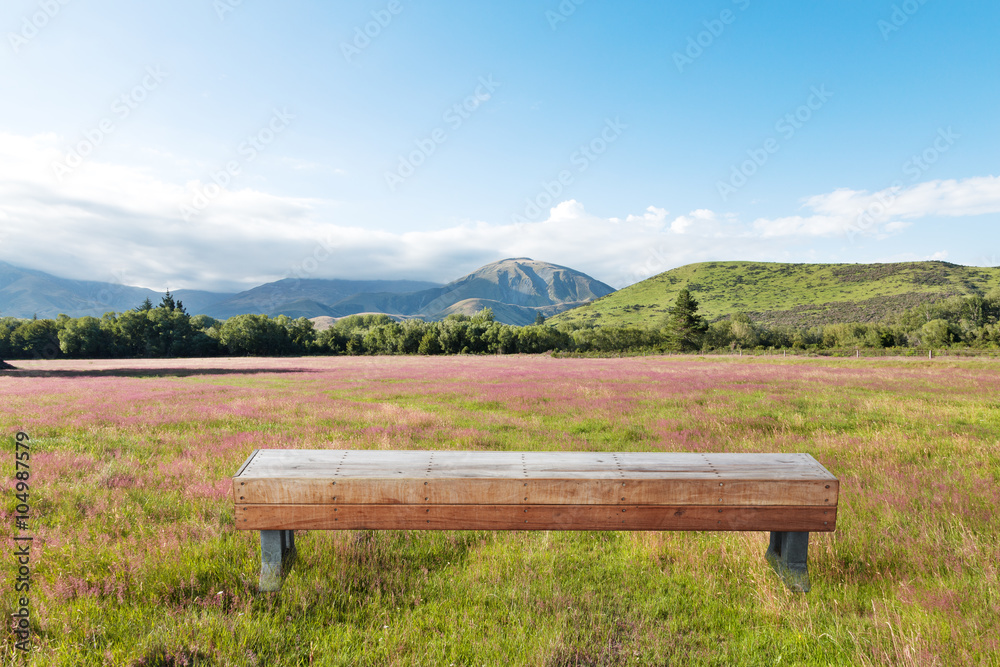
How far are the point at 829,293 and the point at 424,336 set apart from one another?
163108 millimetres

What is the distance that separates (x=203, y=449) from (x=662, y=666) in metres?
7.67

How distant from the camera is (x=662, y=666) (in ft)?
8.77

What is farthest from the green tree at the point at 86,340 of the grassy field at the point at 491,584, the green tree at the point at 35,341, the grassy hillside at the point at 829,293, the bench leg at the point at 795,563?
the grassy hillside at the point at 829,293

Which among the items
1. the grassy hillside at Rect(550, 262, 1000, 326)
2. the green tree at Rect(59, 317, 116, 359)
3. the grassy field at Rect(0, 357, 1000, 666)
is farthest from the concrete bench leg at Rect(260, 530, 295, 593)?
the grassy hillside at Rect(550, 262, 1000, 326)

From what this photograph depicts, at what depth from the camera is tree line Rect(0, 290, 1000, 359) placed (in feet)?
220

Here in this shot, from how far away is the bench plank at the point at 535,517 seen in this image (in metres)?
3.16

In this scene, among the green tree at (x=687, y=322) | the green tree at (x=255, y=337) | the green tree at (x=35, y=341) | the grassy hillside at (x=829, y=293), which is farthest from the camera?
the grassy hillside at (x=829, y=293)

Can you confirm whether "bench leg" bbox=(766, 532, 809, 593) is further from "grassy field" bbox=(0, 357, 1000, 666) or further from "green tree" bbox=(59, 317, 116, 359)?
"green tree" bbox=(59, 317, 116, 359)

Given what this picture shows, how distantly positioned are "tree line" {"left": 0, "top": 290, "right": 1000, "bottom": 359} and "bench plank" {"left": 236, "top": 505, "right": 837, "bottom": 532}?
211 ft

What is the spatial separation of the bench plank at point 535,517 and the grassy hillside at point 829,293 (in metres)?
149

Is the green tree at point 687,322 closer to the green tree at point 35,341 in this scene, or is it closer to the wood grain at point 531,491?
the wood grain at point 531,491

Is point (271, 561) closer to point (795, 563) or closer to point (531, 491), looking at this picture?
point (531, 491)

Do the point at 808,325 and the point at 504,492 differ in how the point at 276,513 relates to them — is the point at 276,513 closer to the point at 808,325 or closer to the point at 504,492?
the point at 504,492

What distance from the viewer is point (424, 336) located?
264 feet
